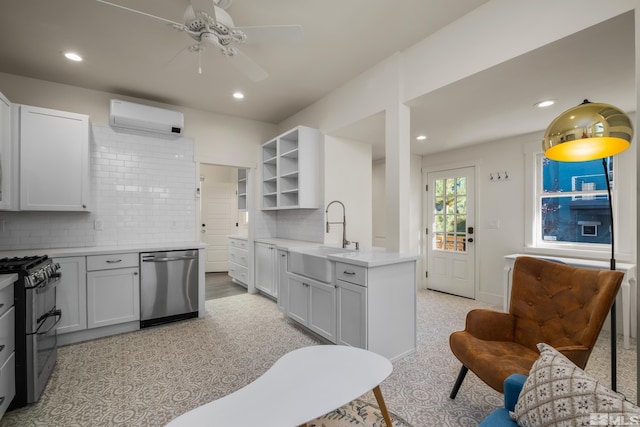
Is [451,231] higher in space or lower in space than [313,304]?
higher

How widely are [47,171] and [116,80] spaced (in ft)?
4.20

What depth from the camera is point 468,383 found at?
7.22ft

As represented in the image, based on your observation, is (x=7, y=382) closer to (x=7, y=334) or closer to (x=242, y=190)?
(x=7, y=334)

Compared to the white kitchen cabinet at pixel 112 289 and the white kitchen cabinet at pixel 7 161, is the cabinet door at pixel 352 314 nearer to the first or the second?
the white kitchen cabinet at pixel 112 289

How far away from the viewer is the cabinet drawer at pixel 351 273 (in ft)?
7.68

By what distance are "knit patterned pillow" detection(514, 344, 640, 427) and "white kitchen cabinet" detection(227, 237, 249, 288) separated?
14.1 ft

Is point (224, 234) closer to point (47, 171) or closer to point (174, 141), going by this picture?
point (174, 141)

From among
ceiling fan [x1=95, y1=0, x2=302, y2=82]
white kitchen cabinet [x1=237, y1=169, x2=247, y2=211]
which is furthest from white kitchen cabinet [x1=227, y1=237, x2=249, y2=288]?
ceiling fan [x1=95, y1=0, x2=302, y2=82]

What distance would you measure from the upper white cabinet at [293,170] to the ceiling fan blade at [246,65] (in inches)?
53.9

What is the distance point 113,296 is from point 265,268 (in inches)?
76.6

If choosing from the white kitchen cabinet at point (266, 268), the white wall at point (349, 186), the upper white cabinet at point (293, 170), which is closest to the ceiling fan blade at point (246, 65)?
the upper white cabinet at point (293, 170)

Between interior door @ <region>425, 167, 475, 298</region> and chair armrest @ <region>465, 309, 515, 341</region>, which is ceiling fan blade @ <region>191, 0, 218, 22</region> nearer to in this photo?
chair armrest @ <region>465, 309, 515, 341</region>

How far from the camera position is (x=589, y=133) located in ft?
4.94

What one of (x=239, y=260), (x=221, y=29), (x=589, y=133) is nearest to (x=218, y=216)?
(x=239, y=260)
